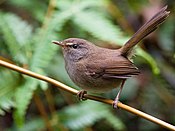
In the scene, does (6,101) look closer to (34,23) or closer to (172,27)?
(34,23)

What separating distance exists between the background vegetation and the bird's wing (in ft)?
0.57

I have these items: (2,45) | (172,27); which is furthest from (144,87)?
(2,45)

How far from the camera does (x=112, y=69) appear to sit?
3295 mm

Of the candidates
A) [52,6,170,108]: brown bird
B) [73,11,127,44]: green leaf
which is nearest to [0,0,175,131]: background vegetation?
[73,11,127,44]: green leaf

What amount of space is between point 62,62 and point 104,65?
0.93 m

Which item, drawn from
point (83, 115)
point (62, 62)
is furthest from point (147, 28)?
point (62, 62)

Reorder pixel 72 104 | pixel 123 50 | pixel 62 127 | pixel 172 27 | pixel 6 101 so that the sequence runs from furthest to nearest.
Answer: pixel 172 27 → pixel 72 104 → pixel 62 127 → pixel 123 50 → pixel 6 101

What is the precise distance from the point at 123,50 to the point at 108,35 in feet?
0.61

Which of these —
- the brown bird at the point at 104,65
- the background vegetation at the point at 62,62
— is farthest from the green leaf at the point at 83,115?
the brown bird at the point at 104,65

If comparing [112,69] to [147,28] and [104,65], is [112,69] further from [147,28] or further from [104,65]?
[147,28]

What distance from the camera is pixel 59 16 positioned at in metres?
3.61

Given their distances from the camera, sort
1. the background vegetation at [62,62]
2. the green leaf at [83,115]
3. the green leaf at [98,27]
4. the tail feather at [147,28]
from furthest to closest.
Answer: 1. the green leaf at [83,115]
2. the green leaf at [98,27]
3. the background vegetation at [62,62]
4. the tail feather at [147,28]

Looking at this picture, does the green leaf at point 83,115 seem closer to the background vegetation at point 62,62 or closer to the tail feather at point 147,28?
the background vegetation at point 62,62

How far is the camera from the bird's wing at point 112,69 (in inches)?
127
